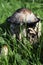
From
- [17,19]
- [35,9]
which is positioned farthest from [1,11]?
[17,19]

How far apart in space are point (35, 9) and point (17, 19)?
4.92 feet

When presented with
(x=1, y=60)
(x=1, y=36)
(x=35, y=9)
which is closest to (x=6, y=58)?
(x=1, y=60)

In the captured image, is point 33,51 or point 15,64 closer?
point 15,64

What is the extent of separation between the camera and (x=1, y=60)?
3781mm

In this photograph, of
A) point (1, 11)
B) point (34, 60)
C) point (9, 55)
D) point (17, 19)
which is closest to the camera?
point (34, 60)

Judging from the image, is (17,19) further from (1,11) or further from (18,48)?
(1,11)

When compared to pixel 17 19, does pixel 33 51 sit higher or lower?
lower

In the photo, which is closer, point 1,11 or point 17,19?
point 17,19

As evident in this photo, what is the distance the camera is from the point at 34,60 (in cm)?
371

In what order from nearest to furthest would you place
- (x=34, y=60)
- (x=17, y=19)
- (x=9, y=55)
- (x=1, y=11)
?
(x=34, y=60)
(x=9, y=55)
(x=17, y=19)
(x=1, y=11)

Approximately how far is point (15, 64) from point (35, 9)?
2.33 m

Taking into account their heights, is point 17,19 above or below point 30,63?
above

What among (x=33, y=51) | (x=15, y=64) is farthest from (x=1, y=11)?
(x=15, y=64)

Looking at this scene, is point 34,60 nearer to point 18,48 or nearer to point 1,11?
point 18,48
